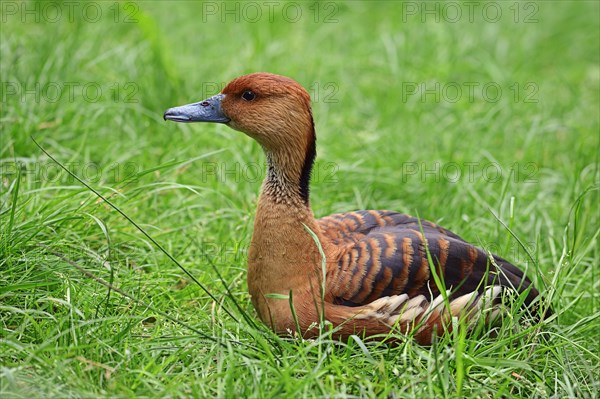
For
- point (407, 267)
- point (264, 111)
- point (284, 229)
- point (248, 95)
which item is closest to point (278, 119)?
point (264, 111)

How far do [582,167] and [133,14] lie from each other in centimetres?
349

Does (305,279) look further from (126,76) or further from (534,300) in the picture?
(126,76)

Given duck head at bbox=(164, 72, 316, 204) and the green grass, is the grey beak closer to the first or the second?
duck head at bbox=(164, 72, 316, 204)

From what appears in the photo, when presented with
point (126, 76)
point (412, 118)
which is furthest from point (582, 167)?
point (126, 76)

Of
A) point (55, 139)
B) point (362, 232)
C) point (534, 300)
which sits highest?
point (55, 139)

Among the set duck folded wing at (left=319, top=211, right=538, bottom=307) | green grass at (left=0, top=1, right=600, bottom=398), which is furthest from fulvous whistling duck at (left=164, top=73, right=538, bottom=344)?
green grass at (left=0, top=1, right=600, bottom=398)

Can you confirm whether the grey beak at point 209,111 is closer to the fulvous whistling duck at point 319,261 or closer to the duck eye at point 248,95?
the fulvous whistling duck at point 319,261

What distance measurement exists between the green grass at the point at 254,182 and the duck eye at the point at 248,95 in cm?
55

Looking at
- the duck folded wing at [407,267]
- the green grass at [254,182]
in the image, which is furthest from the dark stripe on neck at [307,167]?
the green grass at [254,182]

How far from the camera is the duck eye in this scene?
419cm

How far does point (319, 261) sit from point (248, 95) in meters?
0.87

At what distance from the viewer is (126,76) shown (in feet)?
20.9

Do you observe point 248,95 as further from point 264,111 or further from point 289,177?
point 289,177

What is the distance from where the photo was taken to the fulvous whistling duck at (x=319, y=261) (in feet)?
13.0
